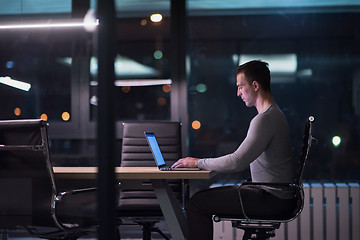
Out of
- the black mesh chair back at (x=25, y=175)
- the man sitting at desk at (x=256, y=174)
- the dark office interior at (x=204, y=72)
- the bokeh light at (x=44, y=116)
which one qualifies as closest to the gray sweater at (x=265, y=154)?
the man sitting at desk at (x=256, y=174)

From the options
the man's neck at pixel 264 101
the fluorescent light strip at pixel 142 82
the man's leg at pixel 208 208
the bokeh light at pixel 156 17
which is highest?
the bokeh light at pixel 156 17

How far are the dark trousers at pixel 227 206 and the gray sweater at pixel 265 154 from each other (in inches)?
4.4

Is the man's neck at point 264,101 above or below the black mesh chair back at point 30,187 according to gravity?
above

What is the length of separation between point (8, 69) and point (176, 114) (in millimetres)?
Result: 1898

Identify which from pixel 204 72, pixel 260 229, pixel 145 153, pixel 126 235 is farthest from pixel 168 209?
pixel 204 72

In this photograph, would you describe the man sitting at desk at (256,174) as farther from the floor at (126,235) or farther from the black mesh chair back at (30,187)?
the floor at (126,235)

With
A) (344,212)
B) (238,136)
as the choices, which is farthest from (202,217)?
A: (238,136)

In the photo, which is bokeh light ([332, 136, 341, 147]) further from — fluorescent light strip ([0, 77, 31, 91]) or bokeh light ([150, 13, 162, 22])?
fluorescent light strip ([0, 77, 31, 91])

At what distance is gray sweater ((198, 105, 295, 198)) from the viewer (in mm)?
2613

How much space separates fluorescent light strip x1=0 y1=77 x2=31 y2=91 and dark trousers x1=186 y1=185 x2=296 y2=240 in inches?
119

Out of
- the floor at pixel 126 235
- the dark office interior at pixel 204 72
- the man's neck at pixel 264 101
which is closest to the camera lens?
the man's neck at pixel 264 101

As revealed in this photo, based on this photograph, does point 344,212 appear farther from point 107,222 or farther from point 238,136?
point 107,222

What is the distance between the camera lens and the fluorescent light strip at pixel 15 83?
4959 mm

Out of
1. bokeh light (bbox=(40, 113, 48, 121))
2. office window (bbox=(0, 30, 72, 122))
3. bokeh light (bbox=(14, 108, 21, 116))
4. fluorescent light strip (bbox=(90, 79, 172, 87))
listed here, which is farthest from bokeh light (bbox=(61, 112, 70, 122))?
bokeh light (bbox=(14, 108, 21, 116))
